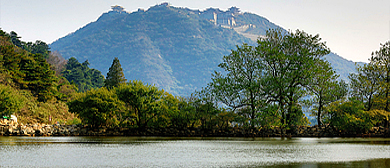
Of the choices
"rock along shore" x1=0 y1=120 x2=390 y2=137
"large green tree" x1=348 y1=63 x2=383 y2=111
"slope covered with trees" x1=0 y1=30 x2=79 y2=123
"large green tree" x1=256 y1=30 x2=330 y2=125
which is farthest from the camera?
"slope covered with trees" x1=0 y1=30 x2=79 y2=123

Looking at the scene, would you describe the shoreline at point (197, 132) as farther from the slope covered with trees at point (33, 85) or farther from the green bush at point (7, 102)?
the slope covered with trees at point (33, 85)

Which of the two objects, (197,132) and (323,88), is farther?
(197,132)

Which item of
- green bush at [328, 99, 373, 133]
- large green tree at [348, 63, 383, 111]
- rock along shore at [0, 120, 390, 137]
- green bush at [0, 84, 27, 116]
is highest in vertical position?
large green tree at [348, 63, 383, 111]

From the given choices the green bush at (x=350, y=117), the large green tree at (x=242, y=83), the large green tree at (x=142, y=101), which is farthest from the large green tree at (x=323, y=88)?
the large green tree at (x=142, y=101)

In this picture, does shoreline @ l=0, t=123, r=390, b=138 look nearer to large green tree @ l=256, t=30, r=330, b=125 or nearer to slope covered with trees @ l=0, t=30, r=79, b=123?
large green tree @ l=256, t=30, r=330, b=125

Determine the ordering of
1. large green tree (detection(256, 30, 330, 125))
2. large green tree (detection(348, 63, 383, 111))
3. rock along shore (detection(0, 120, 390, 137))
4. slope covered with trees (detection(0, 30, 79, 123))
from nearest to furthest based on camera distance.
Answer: large green tree (detection(256, 30, 330, 125))
rock along shore (detection(0, 120, 390, 137))
large green tree (detection(348, 63, 383, 111))
slope covered with trees (detection(0, 30, 79, 123))

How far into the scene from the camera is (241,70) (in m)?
36.9

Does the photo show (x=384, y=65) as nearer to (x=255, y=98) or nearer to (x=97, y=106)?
(x=255, y=98)

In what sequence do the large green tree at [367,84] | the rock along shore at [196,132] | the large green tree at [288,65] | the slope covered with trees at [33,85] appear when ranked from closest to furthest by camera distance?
the large green tree at [288,65] → the rock along shore at [196,132] → the large green tree at [367,84] → the slope covered with trees at [33,85]

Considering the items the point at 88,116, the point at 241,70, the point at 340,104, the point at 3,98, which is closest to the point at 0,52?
the point at 3,98

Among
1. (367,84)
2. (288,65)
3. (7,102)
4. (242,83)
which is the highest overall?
(288,65)

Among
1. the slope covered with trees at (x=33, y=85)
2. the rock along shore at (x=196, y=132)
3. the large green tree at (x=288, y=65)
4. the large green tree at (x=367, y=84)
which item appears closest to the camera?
the large green tree at (x=288, y=65)

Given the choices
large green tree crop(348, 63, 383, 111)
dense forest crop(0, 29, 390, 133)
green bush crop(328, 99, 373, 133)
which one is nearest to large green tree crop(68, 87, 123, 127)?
dense forest crop(0, 29, 390, 133)

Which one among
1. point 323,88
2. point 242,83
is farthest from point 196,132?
point 323,88
